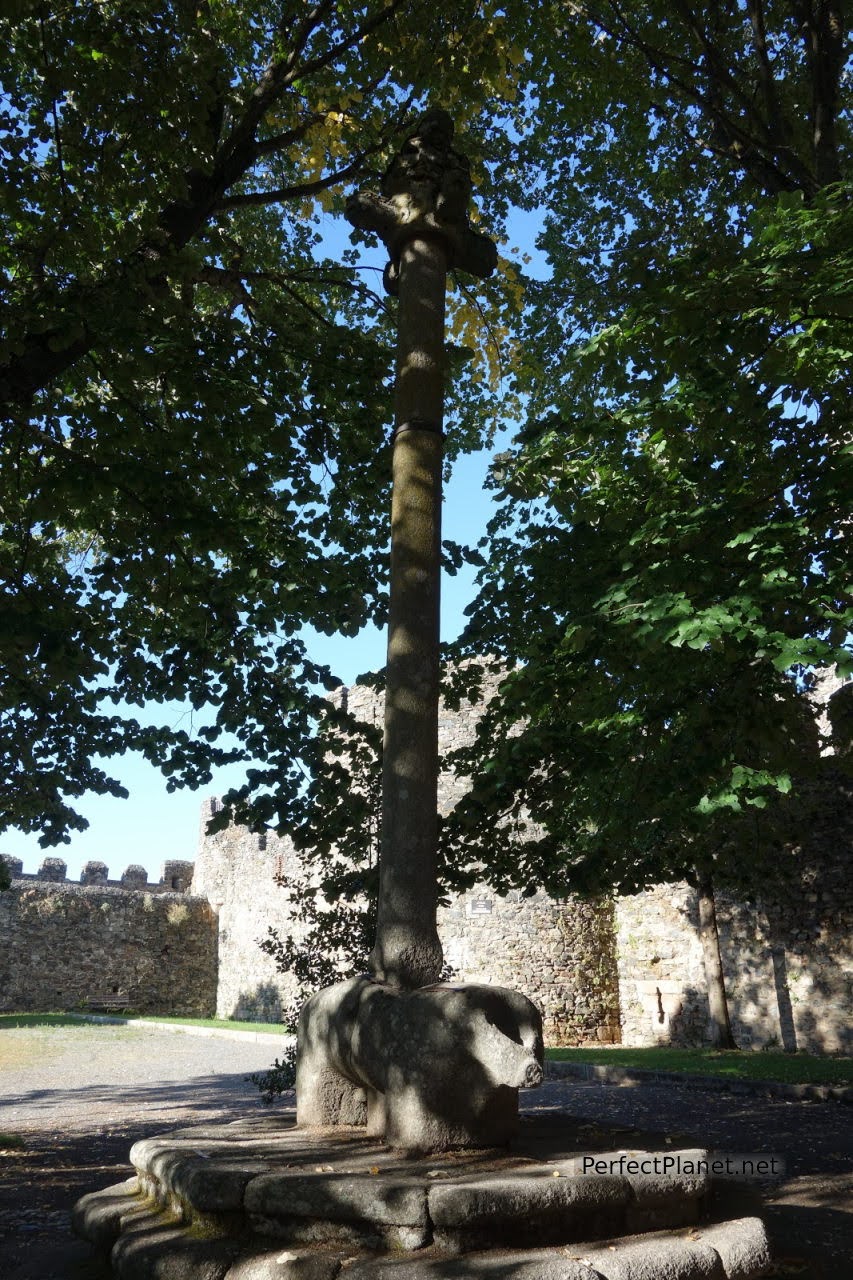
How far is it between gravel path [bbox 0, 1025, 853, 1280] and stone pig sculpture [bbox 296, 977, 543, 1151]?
724mm

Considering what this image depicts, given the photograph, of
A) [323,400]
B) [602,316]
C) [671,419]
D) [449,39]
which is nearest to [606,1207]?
[671,419]

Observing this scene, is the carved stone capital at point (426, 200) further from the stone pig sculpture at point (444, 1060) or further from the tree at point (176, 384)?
the stone pig sculpture at point (444, 1060)

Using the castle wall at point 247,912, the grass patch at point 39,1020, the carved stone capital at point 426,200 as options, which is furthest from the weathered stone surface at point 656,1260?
the grass patch at point 39,1020

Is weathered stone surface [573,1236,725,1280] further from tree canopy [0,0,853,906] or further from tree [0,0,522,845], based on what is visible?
tree [0,0,522,845]

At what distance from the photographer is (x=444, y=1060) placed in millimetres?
3621

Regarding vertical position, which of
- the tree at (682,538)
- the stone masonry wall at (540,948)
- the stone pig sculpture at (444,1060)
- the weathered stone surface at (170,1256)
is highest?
the tree at (682,538)

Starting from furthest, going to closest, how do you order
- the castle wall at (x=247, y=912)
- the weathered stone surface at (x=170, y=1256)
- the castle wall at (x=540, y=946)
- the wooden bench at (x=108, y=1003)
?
the wooden bench at (x=108, y=1003) < the castle wall at (x=247, y=912) < the castle wall at (x=540, y=946) < the weathered stone surface at (x=170, y=1256)

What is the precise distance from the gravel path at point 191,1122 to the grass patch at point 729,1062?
27.7 inches

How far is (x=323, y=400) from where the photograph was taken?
7902mm

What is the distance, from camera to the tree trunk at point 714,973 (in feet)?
46.0

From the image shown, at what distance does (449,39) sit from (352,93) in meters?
0.89

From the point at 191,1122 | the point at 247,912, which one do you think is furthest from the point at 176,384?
the point at 247,912

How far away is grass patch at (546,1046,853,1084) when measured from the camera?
10498 millimetres

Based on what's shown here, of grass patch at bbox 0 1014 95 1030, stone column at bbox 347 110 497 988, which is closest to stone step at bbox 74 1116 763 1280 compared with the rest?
stone column at bbox 347 110 497 988
